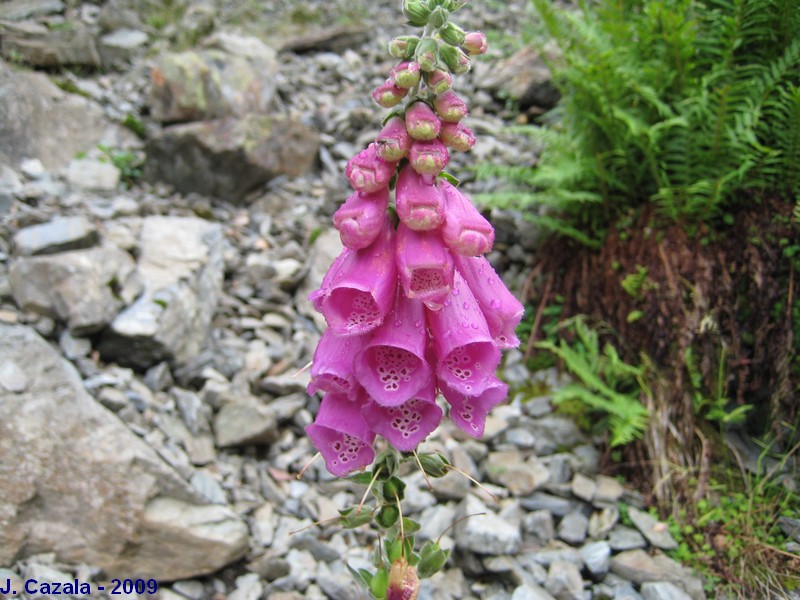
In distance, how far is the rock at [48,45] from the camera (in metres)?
6.34

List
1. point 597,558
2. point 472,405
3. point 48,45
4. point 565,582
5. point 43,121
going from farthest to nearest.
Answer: point 48,45 → point 43,121 → point 597,558 → point 565,582 → point 472,405

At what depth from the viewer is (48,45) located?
6.51 meters

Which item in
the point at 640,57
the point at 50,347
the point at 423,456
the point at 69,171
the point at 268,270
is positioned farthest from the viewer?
the point at 69,171

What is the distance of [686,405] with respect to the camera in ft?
11.9

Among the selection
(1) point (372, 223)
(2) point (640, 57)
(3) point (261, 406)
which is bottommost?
(3) point (261, 406)

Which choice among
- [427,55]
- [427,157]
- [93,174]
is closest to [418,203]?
[427,157]

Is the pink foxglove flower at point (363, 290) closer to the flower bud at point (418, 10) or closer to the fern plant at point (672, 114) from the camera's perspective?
the flower bud at point (418, 10)

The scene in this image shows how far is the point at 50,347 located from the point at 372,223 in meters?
2.41

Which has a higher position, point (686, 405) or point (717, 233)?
point (717, 233)

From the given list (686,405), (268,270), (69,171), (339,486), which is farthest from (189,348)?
(686,405)

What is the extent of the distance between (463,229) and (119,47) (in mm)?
6939

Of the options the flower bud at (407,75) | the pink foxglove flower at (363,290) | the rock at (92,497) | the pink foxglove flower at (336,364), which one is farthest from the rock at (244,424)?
the flower bud at (407,75)

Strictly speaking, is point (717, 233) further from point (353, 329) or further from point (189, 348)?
point (189, 348)

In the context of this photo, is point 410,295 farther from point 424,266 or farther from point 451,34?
point 451,34
